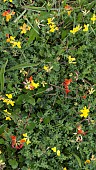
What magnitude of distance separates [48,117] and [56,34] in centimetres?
69

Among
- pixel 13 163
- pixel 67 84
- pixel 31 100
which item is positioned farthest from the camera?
pixel 67 84

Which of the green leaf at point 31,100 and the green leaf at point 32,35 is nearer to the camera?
the green leaf at point 31,100

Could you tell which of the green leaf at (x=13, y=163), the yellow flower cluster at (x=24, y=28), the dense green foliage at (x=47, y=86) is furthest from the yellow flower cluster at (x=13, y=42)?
the green leaf at (x=13, y=163)

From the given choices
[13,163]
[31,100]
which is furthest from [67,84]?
[13,163]

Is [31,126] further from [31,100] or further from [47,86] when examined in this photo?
[47,86]

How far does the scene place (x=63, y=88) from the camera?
3.01 m

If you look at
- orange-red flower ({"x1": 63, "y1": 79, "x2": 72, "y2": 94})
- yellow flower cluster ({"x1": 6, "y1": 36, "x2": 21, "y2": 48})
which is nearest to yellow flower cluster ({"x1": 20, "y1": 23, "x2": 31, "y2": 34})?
yellow flower cluster ({"x1": 6, "y1": 36, "x2": 21, "y2": 48})

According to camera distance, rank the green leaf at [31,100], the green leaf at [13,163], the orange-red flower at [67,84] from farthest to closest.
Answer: the orange-red flower at [67,84]
the green leaf at [31,100]
the green leaf at [13,163]

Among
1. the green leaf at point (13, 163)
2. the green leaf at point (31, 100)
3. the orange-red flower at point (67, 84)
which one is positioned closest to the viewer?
the green leaf at point (13, 163)

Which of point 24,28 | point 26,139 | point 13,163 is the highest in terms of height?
point 24,28

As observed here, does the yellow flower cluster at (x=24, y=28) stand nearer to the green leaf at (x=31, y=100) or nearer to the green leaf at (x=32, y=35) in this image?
the green leaf at (x=32, y=35)

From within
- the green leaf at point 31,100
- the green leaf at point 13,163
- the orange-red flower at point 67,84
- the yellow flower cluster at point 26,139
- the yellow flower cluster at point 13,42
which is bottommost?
the green leaf at point 13,163

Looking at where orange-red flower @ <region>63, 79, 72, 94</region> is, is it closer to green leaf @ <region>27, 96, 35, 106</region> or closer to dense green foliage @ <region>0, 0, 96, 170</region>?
dense green foliage @ <region>0, 0, 96, 170</region>

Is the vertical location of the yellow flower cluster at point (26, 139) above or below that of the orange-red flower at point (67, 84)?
below
